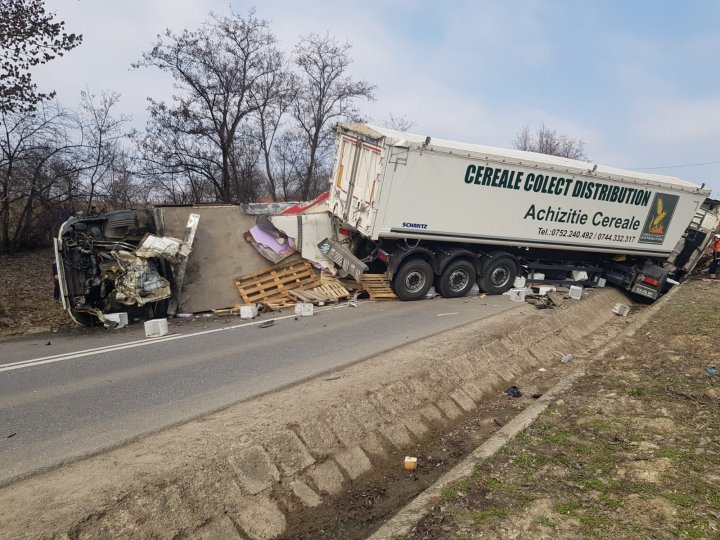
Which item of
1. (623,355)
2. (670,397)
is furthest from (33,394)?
(623,355)

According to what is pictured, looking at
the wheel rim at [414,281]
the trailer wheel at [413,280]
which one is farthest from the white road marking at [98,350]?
the wheel rim at [414,281]

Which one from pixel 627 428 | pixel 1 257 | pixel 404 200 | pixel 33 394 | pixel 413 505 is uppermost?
pixel 404 200

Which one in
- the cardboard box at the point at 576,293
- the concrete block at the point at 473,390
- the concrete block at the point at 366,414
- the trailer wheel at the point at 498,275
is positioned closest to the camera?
the concrete block at the point at 366,414

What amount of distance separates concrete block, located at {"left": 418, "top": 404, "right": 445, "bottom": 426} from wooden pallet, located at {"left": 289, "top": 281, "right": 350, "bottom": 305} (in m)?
5.44

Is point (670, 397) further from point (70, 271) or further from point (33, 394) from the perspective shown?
point (70, 271)

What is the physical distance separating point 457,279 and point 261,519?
8.78m

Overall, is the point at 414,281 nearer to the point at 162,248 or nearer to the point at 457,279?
the point at 457,279

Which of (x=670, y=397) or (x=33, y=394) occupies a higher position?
(x=670, y=397)

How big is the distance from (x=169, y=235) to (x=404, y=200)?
517cm

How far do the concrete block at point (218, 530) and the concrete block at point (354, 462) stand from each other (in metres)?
1.23

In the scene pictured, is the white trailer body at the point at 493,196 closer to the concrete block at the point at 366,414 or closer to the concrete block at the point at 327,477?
the concrete block at the point at 366,414

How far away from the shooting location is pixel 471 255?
460 inches

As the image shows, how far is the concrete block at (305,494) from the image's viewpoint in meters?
4.06

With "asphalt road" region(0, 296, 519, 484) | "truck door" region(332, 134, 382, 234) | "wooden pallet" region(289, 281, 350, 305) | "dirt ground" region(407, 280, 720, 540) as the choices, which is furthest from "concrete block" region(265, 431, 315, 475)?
"wooden pallet" region(289, 281, 350, 305)
